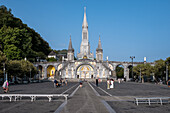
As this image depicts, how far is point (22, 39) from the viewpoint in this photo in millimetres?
64750

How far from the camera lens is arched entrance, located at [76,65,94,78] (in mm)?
85438

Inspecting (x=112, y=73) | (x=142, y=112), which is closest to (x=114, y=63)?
(x=112, y=73)

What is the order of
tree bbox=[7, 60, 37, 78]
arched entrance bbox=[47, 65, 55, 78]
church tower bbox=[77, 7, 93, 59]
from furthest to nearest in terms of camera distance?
1. church tower bbox=[77, 7, 93, 59]
2. arched entrance bbox=[47, 65, 55, 78]
3. tree bbox=[7, 60, 37, 78]

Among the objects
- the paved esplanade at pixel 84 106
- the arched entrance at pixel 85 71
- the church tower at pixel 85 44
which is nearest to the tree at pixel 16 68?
the arched entrance at pixel 85 71

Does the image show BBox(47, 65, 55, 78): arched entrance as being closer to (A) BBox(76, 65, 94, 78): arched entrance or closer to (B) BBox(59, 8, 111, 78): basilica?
(B) BBox(59, 8, 111, 78): basilica

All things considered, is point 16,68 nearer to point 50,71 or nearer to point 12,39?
point 12,39

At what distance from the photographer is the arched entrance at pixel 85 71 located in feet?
280

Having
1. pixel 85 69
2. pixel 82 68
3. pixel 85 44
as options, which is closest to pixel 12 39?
pixel 82 68

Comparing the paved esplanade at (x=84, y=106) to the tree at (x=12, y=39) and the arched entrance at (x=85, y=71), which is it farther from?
the arched entrance at (x=85, y=71)

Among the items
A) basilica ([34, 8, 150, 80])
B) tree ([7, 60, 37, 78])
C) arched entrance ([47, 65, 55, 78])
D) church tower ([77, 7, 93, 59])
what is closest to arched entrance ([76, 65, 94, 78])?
basilica ([34, 8, 150, 80])

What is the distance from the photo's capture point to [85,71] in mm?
85688

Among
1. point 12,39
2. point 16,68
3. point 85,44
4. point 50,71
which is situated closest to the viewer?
point 16,68

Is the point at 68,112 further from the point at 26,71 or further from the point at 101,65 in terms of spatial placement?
the point at 101,65

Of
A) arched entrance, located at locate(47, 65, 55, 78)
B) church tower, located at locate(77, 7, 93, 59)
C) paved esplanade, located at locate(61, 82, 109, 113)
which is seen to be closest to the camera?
paved esplanade, located at locate(61, 82, 109, 113)
